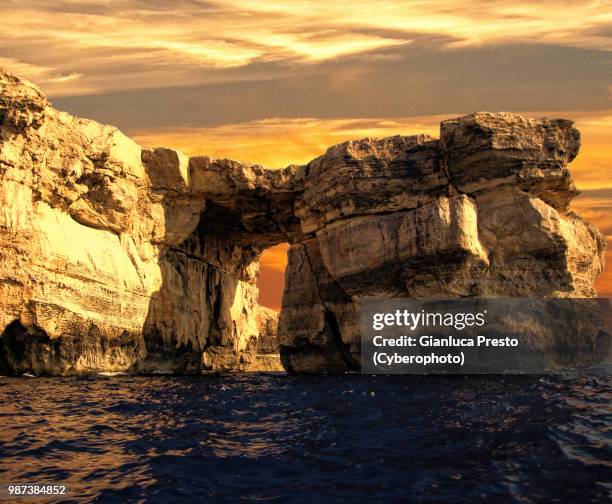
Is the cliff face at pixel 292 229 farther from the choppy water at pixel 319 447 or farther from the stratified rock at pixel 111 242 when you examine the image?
the choppy water at pixel 319 447

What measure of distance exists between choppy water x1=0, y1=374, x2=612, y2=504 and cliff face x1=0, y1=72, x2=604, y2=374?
12.2m

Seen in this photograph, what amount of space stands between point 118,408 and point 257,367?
133 feet

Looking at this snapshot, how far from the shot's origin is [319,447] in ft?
46.6

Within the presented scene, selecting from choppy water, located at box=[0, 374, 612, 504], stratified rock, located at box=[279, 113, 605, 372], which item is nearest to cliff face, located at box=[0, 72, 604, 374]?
stratified rock, located at box=[279, 113, 605, 372]

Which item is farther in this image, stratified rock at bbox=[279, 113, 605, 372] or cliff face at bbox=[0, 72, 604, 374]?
stratified rock at bbox=[279, 113, 605, 372]

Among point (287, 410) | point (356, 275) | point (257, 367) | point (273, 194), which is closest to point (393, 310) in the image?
point (356, 275)

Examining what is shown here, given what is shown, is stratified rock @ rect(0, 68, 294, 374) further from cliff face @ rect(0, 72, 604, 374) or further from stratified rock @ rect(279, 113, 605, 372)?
stratified rock @ rect(279, 113, 605, 372)

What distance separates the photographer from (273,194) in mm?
43844

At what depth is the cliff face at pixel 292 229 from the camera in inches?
1334

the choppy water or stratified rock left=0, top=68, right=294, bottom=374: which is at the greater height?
stratified rock left=0, top=68, right=294, bottom=374

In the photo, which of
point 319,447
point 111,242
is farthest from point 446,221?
point 319,447

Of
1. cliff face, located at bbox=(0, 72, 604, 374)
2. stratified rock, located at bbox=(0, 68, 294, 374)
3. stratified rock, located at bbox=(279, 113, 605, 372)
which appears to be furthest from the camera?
stratified rock, located at bbox=(279, 113, 605, 372)

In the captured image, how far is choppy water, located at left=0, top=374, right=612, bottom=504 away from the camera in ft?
35.9

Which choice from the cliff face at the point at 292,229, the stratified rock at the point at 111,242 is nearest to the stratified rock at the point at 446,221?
the cliff face at the point at 292,229
